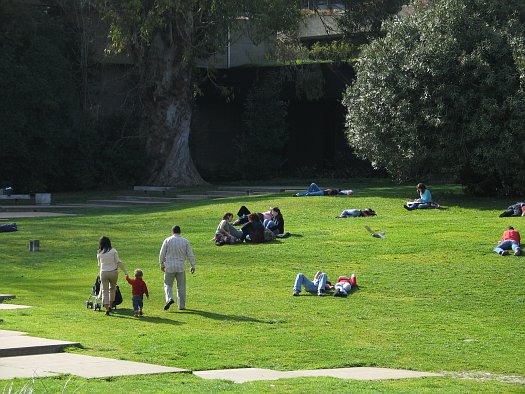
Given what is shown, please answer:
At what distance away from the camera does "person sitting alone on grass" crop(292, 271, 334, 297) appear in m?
21.9

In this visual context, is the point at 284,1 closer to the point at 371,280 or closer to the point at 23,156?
the point at 23,156

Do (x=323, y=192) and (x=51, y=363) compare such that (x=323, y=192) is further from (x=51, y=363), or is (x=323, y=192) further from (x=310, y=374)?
(x=51, y=363)

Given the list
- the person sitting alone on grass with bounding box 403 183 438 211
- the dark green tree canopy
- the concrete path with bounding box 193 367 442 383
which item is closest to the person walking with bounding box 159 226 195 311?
the concrete path with bounding box 193 367 442 383

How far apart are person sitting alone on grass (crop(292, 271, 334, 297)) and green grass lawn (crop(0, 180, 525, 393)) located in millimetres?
334

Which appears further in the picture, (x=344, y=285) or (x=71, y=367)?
(x=344, y=285)

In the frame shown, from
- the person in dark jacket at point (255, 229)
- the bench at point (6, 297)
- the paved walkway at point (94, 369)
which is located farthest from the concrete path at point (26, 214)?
the paved walkway at point (94, 369)

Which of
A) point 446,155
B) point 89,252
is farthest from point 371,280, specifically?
point 446,155

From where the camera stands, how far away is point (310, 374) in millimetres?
13922

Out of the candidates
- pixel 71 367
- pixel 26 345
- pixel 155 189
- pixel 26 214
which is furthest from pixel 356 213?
pixel 71 367

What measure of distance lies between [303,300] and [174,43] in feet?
95.7

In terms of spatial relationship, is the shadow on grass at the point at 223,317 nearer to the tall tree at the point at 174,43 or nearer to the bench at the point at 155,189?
the tall tree at the point at 174,43

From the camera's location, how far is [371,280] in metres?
23.3

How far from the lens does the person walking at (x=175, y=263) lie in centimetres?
2005

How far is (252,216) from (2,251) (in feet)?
21.4
